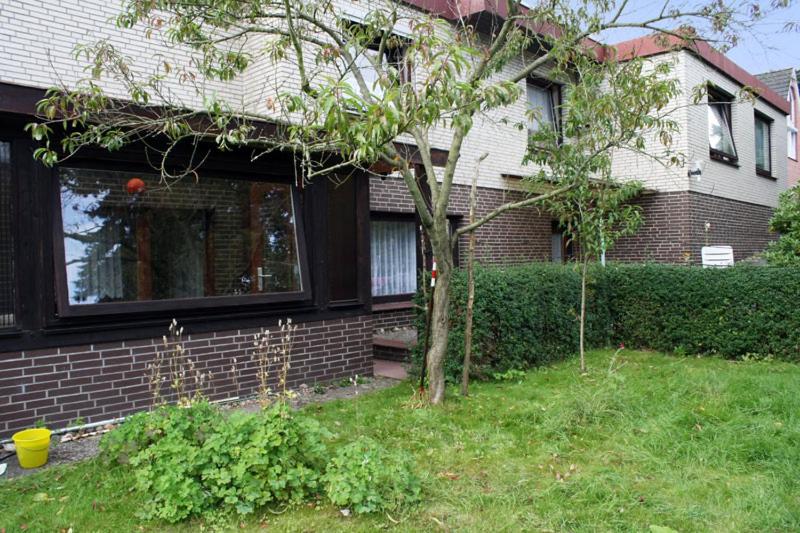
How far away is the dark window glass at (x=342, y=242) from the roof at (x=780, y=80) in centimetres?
2119

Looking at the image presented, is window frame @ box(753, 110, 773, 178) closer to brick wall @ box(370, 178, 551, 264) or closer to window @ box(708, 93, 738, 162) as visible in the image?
window @ box(708, 93, 738, 162)

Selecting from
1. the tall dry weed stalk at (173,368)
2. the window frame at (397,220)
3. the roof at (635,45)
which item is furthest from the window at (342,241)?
the roof at (635,45)

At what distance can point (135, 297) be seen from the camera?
19.1 ft

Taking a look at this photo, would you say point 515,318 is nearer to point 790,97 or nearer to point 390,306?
point 390,306

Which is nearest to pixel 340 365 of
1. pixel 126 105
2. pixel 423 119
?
pixel 126 105

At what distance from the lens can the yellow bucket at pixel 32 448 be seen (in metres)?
4.46

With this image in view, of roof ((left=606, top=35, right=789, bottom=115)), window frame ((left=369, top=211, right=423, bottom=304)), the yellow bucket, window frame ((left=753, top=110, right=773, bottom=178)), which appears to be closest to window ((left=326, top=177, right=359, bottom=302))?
window frame ((left=369, top=211, right=423, bottom=304))

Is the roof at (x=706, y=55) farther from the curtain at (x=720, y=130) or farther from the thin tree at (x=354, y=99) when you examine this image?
the thin tree at (x=354, y=99)

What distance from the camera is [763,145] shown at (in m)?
17.0

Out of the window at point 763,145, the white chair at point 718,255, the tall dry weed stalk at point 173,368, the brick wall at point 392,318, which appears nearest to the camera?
the tall dry weed stalk at point 173,368

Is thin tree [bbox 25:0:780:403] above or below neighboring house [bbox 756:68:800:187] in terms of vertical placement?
below

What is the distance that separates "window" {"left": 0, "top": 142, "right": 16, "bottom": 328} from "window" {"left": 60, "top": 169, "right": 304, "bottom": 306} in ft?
1.34

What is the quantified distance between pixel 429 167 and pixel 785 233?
8.19 m

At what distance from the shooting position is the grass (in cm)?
348
